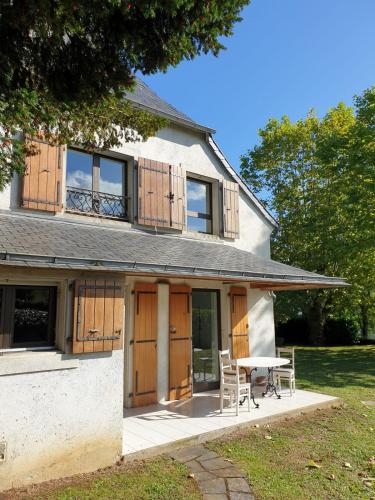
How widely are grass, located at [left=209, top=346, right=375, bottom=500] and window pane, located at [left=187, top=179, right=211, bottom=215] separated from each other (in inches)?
232

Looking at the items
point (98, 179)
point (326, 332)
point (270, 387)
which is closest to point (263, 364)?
point (270, 387)

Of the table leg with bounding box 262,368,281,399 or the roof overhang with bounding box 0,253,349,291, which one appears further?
the table leg with bounding box 262,368,281,399

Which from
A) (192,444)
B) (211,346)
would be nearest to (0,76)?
(192,444)

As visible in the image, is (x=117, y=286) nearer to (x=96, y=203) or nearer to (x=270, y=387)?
(x=96, y=203)

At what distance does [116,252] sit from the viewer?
6359 millimetres

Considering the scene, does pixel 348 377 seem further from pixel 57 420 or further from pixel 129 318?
pixel 57 420

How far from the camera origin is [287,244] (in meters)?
22.6

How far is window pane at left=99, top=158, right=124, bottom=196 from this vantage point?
8914mm

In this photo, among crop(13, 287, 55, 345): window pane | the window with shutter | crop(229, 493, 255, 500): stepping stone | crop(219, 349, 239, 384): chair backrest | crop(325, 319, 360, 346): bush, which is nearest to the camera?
crop(229, 493, 255, 500): stepping stone

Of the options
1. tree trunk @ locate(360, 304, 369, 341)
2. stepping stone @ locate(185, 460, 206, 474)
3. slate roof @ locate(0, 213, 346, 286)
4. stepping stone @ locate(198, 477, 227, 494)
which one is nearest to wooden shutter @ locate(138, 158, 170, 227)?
slate roof @ locate(0, 213, 346, 286)

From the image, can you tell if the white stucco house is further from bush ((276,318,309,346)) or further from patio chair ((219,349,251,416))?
bush ((276,318,309,346))

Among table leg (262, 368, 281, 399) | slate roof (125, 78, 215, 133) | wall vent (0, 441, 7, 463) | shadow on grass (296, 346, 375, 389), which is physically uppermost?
slate roof (125, 78, 215, 133)

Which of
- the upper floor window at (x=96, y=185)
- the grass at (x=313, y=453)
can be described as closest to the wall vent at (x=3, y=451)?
the grass at (x=313, y=453)

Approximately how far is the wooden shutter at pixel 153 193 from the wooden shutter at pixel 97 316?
352cm
